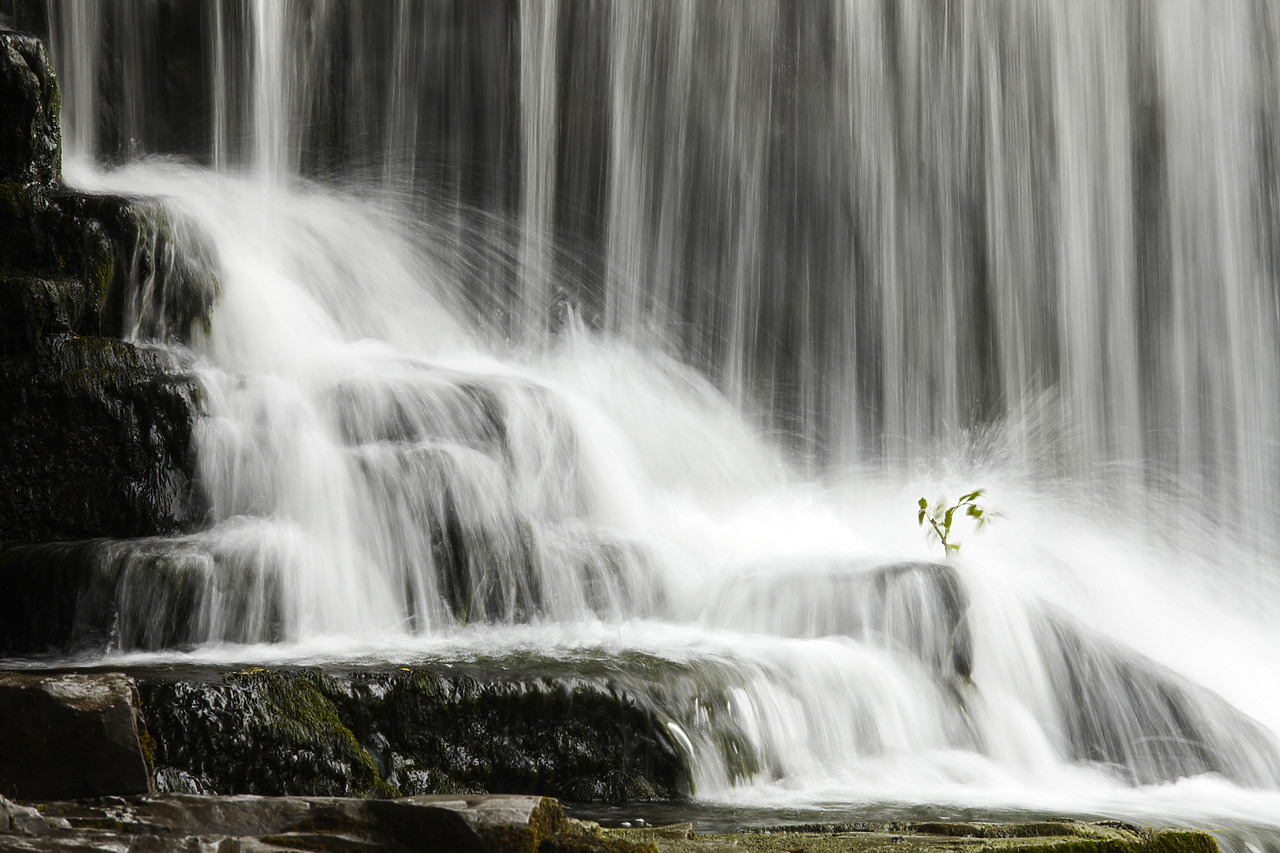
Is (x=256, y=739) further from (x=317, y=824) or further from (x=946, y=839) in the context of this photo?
(x=946, y=839)

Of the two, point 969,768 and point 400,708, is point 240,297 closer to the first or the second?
point 400,708

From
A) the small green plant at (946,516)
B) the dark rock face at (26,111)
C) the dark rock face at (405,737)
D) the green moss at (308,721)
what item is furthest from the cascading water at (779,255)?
the green moss at (308,721)

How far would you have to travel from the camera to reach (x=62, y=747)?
108 inches

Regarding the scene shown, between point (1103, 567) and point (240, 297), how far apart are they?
336 inches

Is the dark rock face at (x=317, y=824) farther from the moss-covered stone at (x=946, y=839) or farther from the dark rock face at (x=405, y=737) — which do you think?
the dark rock face at (x=405, y=737)

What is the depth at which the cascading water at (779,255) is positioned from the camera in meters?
10.3

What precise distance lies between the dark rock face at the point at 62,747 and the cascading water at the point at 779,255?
4863 mm

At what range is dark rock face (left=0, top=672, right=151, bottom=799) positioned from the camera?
107 inches

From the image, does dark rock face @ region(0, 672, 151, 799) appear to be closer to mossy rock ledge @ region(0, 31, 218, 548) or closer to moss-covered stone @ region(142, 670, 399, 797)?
moss-covered stone @ region(142, 670, 399, 797)

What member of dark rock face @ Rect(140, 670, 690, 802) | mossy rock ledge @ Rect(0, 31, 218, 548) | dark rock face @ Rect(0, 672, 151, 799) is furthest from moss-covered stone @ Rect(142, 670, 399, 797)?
mossy rock ledge @ Rect(0, 31, 218, 548)

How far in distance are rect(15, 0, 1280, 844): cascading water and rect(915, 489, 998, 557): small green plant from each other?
0.31 metres

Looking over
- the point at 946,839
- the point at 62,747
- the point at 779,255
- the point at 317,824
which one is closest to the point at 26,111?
the point at 62,747

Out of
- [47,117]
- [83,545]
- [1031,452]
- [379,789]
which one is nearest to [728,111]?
[1031,452]

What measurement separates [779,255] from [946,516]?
6.37 m
